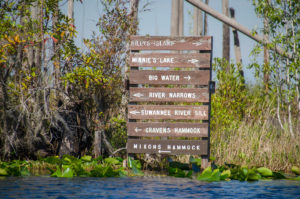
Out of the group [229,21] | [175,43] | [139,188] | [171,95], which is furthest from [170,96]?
[229,21]

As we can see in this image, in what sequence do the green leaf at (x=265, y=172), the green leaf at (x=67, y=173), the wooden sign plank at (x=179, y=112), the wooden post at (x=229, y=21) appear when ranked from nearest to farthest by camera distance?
1. the green leaf at (x=67, y=173)
2. the green leaf at (x=265, y=172)
3. the wooden sign plank at (x=179, y=112)
4. the wooden post at (x=229, y=21)

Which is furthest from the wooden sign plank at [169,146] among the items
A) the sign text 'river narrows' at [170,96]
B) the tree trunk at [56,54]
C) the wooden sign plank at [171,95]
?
the tree trunk at [56,54]

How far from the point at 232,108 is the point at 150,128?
4813 millimetres

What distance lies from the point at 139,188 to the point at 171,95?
3136mm

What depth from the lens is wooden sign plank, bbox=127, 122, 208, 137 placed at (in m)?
10.0

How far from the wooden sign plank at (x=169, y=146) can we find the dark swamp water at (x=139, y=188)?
123 cm

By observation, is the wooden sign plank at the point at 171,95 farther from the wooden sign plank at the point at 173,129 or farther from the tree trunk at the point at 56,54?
the tree trunk at the point at 56,54

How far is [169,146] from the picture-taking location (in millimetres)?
10055

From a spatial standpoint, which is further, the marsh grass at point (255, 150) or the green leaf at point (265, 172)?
the marsh grass at point (255, 150)

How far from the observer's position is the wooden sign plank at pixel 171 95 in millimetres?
10023

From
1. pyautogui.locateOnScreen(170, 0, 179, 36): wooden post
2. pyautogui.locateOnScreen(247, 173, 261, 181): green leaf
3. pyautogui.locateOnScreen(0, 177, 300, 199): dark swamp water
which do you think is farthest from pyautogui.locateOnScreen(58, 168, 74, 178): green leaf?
pyautogui.locateOnScreen(170, 0, 179, 36): wooden post

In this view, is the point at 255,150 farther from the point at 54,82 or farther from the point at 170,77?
the point at 54,82

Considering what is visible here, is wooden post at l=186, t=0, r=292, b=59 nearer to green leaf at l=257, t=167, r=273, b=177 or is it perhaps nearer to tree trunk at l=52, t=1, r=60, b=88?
tree trunk at l=52, t=1, r=60, b=88

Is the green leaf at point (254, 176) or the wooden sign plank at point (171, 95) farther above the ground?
the wooden sign plank at point (171, 95)
